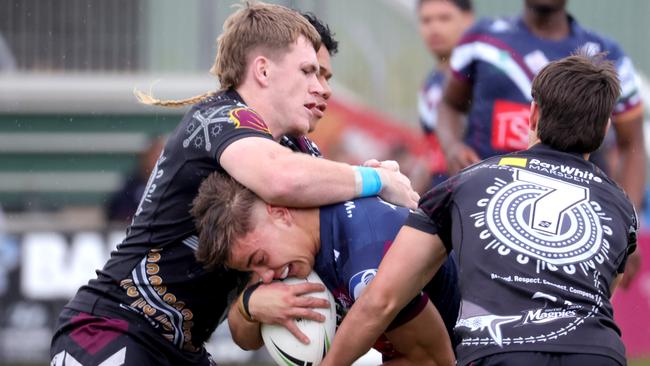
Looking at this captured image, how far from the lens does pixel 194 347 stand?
15.1 feet

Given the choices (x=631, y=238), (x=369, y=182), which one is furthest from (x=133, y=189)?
(x=631, y=238)

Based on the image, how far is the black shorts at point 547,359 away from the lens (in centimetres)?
346

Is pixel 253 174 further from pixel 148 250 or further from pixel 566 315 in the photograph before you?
pixel 566 315

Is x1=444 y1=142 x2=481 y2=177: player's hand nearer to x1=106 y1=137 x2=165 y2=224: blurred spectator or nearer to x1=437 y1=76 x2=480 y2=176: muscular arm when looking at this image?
Result: x1=437 y1=76 x2=480 y2=176: muscular arm

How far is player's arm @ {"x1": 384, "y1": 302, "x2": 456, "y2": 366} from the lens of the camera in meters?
4.13

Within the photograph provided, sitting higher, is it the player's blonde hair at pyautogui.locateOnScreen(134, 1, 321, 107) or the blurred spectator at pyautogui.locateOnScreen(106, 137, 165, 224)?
the player's blonde hair at pyautogui.locateOnScreen(134, 1, 321, 107)

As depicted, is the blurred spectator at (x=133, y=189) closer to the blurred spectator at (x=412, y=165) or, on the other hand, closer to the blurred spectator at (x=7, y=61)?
the blurred spectator at (x=7, y=61)

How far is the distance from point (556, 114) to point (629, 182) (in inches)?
149

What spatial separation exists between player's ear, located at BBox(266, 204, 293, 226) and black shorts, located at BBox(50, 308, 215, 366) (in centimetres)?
68

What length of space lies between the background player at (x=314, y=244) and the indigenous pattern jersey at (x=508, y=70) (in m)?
2.89

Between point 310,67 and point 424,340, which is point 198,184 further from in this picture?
point 424,340

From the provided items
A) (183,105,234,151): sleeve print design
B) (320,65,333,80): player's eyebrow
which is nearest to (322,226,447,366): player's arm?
(183,105,234,151): sleeve print design

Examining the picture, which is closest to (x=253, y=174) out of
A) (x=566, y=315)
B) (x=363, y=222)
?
(x=363, y=222)

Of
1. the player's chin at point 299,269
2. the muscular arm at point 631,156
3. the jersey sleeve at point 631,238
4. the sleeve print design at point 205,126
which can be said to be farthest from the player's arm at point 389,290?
the muscular arm at point 631,156
